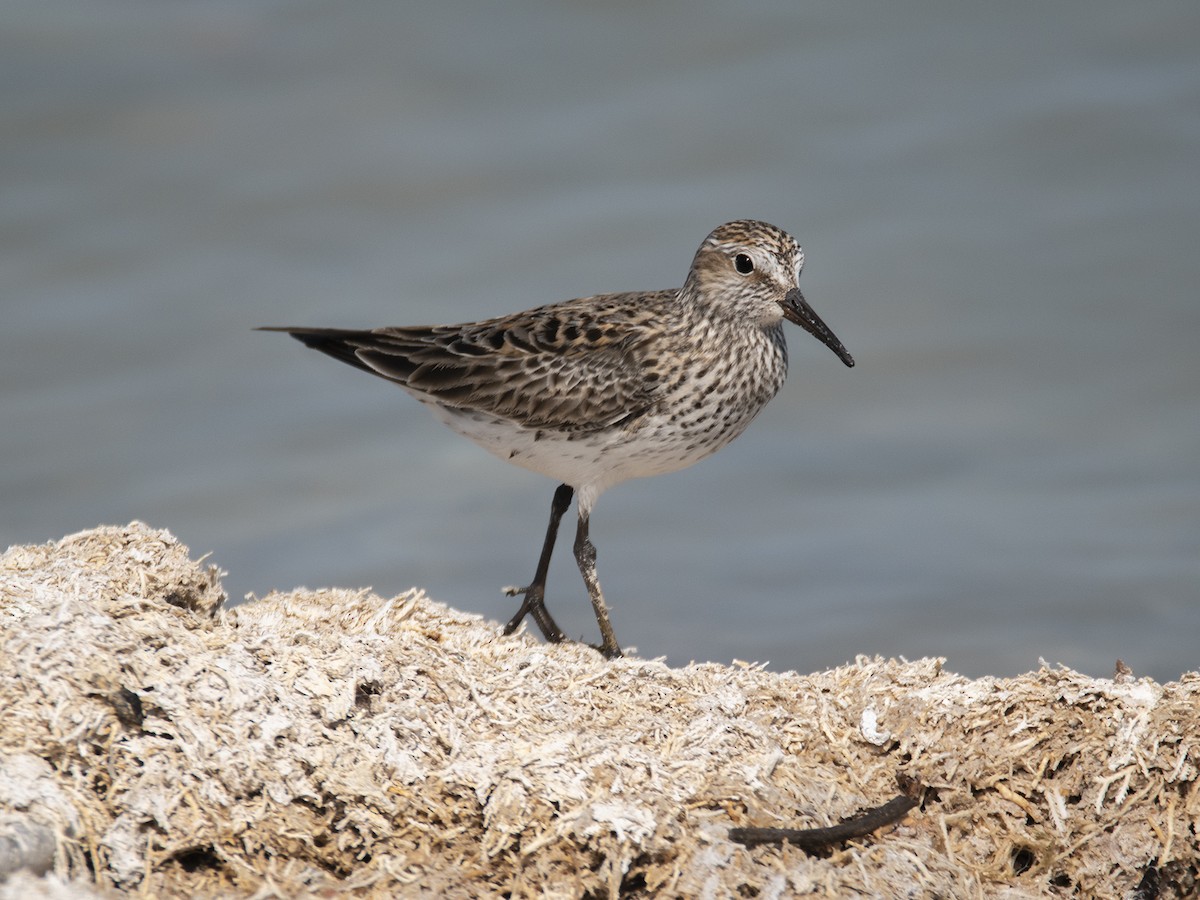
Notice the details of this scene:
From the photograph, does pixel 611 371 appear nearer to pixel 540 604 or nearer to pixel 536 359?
pixel 536 359

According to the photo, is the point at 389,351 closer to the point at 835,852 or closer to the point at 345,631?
the point at 345,631

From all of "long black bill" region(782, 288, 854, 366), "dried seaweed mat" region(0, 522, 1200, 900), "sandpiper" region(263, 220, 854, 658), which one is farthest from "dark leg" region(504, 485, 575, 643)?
A: "long black bill" region(782, 288, 854, 366)

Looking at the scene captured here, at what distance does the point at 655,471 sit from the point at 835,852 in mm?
2595

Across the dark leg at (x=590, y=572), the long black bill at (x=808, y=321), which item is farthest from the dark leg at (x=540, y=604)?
the long black bill at (x=808, y=321)

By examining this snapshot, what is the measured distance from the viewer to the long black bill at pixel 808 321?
21.2 ft

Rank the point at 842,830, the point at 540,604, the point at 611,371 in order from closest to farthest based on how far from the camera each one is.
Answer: the point at 842,830, the point at 611,371, the point at 540,604

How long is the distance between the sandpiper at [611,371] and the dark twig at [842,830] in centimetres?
191

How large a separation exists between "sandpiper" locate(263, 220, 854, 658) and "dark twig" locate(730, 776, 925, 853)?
1.91 meters

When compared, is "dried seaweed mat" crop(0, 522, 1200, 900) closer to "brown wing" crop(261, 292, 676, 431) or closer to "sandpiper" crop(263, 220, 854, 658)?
"sandpiper" crop(263, 220, 854, 658)

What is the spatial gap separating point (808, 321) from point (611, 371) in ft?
3.09

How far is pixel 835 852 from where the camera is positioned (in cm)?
421

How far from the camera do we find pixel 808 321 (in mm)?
6469

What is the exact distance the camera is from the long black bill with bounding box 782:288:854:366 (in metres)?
6.46

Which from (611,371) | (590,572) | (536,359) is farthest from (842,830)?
(536,359)
